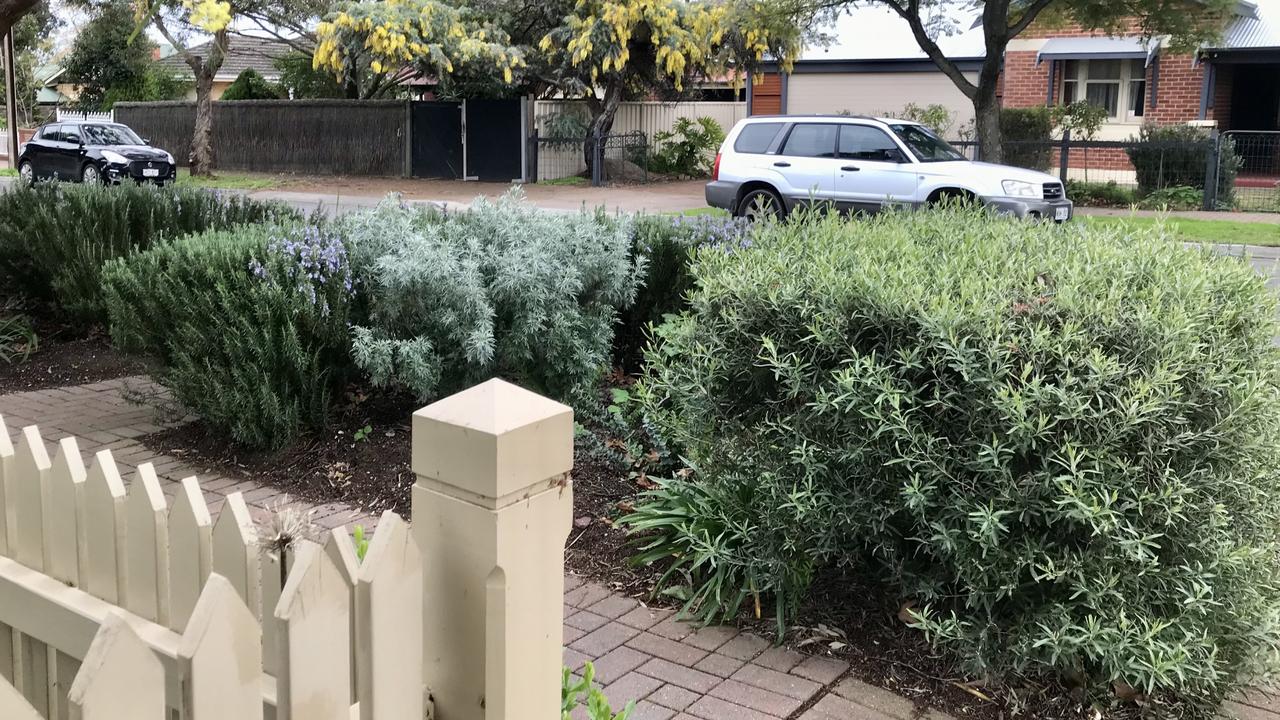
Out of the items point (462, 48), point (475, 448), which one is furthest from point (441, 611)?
point (462, 48)

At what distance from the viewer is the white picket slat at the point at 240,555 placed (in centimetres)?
183

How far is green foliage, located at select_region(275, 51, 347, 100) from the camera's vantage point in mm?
36031

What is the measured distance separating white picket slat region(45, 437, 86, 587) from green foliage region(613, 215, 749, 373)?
→ 16.1ft

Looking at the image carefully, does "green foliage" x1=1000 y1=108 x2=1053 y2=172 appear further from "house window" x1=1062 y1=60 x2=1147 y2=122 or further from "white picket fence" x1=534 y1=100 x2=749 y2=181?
"white picket fence" x1=534 y1=100 x2=749 y2=181

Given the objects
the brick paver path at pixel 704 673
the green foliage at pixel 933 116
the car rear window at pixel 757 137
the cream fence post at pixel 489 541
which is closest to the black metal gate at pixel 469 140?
the green foliage at pixel 933 116

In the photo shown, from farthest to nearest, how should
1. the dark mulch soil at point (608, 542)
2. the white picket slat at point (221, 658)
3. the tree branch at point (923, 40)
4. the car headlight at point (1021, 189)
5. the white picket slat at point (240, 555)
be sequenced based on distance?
the tree branch at point (923, 40), the car headlight at point (1021, 189), the dark mulch soil at point (608, 542), the white picket slat at point (240, 555), the white picket slat at point (221, 658)

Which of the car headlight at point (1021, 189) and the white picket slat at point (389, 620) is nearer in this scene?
the white picket slat at point (389, 620)

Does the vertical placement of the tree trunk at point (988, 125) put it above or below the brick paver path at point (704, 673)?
above

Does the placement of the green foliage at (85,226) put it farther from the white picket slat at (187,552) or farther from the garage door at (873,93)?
the garage door at (873,93)

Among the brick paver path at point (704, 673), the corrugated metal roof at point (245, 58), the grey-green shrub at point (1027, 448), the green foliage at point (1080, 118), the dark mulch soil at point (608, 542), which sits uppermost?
the corrugated metal roof at point (245, 58)

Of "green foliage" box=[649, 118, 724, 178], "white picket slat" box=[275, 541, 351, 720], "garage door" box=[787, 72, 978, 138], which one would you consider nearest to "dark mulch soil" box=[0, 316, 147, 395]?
"white picket slat" box=[275, 541, 351, 720]

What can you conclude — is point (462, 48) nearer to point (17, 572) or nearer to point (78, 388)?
point (78, 388)

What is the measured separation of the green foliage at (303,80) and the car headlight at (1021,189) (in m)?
25.0

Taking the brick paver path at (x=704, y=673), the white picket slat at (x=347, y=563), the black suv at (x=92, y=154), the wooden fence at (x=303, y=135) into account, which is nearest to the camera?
the white picket slat at (x=347, y=563)
